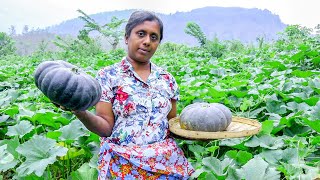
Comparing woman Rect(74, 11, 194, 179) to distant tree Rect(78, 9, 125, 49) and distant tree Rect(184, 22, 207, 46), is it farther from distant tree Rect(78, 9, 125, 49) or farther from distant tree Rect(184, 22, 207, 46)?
distant tree Rect(78, 9, 125, 49)

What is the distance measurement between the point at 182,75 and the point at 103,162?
14.7ft

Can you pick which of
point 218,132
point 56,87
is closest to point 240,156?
point 218,132

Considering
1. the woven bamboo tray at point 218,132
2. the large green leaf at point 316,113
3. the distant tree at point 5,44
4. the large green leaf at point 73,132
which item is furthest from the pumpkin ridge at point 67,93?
the distant tree at point 5,44

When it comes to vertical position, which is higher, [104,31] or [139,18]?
[139,18]

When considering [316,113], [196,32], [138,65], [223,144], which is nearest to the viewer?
[138,65]

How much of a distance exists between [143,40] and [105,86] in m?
0.36

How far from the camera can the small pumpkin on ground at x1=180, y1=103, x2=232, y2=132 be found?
8.29 ft

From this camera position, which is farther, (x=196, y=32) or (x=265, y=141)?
(x=196, y=32)

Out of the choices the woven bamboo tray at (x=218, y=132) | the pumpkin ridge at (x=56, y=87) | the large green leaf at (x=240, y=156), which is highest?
the pumpkin ridge at (x=56, y=87)

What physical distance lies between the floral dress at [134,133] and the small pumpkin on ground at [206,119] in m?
0.17

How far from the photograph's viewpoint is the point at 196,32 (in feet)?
51.3

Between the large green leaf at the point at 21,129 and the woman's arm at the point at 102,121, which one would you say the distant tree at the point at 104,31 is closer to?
the large green leaf at the point at 21,129

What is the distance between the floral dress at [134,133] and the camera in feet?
7.89

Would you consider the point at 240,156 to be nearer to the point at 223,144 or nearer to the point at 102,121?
the point at 223,144
